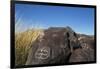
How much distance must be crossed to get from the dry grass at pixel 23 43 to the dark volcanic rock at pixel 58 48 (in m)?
0.05

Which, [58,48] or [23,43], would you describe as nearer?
[23,43]

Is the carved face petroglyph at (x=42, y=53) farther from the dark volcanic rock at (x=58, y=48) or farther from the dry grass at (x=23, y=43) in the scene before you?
the dry grass at (x=23, y=43)

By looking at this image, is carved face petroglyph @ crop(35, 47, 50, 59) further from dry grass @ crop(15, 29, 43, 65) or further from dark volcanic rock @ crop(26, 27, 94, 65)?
dry grass @ crop(15, 29, 43, 65)

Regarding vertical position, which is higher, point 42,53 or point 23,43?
point 23,43

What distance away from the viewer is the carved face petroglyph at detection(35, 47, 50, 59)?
2.43 m

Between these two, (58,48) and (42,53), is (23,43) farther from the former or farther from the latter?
(58,48)

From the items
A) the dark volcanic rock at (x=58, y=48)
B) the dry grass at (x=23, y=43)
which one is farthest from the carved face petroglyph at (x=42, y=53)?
the dry grass at (x=23, y=43)

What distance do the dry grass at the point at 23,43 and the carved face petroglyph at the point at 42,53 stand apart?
0.12 m

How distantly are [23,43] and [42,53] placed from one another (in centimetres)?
24

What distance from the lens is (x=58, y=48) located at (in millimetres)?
2518

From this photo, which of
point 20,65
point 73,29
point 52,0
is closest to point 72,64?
point 73,29

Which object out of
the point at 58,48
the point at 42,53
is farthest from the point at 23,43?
the point at 58,48

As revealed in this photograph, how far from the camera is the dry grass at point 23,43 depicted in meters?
2.35

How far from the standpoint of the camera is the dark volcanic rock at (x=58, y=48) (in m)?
2.43
